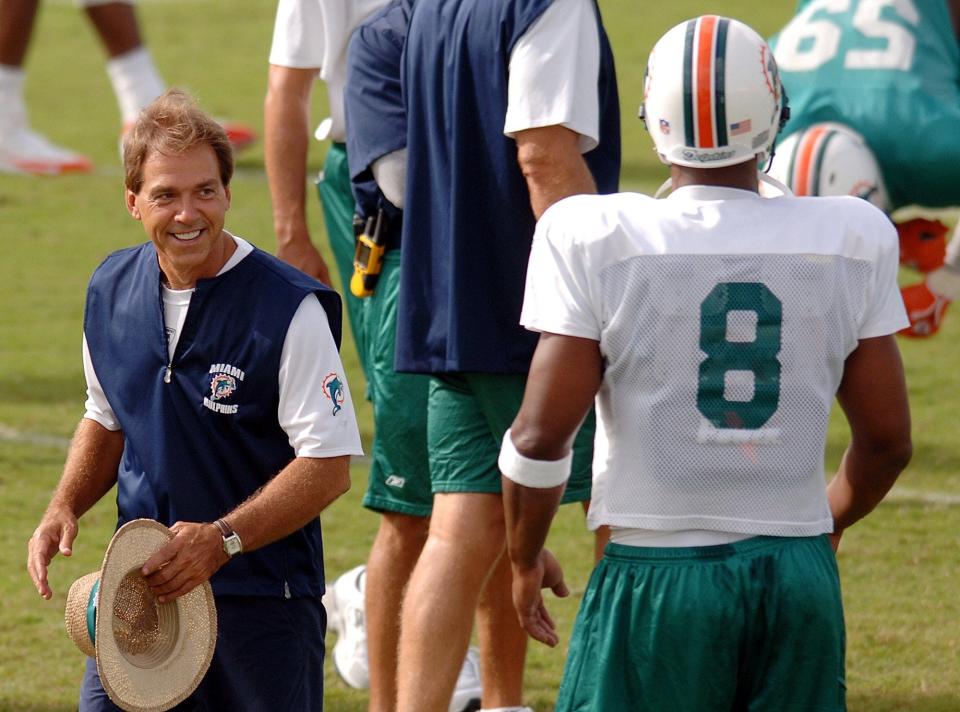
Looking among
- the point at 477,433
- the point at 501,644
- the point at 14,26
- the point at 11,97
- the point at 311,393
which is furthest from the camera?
the point at 11,97

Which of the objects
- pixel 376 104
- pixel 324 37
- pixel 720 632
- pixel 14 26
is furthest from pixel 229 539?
pixel 14 26

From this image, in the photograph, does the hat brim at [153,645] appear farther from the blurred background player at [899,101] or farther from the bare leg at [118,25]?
the bare leg at [118,25]

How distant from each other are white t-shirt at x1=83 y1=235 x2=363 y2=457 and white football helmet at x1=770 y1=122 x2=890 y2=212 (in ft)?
11.5

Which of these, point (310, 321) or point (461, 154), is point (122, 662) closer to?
point (310, 321)

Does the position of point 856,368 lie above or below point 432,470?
above

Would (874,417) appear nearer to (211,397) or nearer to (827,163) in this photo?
(211,397)

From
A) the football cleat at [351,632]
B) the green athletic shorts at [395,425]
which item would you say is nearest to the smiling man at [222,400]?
the green athletic shorts at [395,425]

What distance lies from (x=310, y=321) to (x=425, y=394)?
115 cm

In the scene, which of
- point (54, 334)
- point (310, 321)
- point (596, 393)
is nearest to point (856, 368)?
point (596, 393)

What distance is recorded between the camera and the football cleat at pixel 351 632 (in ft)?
16.5

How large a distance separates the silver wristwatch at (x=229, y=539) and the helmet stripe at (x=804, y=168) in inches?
153

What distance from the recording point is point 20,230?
38.1 feet

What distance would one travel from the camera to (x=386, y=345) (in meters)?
4.71

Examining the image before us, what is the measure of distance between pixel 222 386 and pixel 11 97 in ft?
25.5
